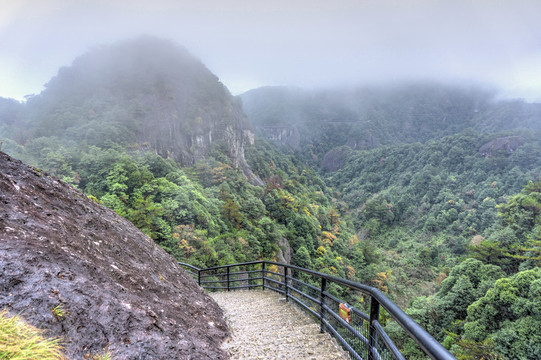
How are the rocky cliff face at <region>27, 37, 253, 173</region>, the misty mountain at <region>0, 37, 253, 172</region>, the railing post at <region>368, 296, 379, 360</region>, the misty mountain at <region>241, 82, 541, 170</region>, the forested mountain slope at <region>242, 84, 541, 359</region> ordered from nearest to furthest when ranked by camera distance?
the railing post at <region>368, 296, 379, 360</region> → the forested mountain slope at <region>242, 84, 541, 359</region> → the misty mountain at <region>0, 37, 253, 172</region> → the rocky cliff face at <region>27, 37, 253, 173</region> → the misty mountain at <region>241, 82, 541, 170</region>

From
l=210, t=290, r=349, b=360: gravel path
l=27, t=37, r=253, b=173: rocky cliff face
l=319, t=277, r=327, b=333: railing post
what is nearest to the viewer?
l=210, t=290, r=349, b=360: gravel path

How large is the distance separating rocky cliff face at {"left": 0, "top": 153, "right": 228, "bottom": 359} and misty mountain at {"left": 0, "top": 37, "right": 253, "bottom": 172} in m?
34.4

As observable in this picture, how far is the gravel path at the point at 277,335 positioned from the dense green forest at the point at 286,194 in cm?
1144

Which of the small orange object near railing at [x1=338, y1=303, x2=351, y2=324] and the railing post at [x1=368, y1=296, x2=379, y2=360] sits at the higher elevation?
the railing post at [x1=368, y1=296, x2=379, y2=360]

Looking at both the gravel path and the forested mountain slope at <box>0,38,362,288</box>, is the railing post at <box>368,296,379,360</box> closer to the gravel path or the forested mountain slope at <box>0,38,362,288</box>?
the gravel path

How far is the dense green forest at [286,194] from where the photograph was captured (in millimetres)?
17547

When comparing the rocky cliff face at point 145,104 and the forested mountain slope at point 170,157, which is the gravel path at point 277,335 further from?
the rocky cliff face at point 145,104

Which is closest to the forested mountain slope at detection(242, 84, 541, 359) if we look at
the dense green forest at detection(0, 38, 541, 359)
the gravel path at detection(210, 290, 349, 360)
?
the dense green forest at detection(0, 38, 541, 359)

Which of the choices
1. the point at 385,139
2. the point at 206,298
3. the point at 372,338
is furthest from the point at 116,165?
the point at 385,139

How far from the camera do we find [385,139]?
16100 centimetres

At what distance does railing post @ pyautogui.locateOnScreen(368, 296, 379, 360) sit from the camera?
1.96 metres

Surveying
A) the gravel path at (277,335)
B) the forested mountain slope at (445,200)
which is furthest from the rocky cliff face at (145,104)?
the forested mountain slope at (445,200)

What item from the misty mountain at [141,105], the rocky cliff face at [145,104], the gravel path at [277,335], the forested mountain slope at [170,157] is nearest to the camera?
the gravel path at [277,335]

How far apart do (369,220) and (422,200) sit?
17.2 meters
